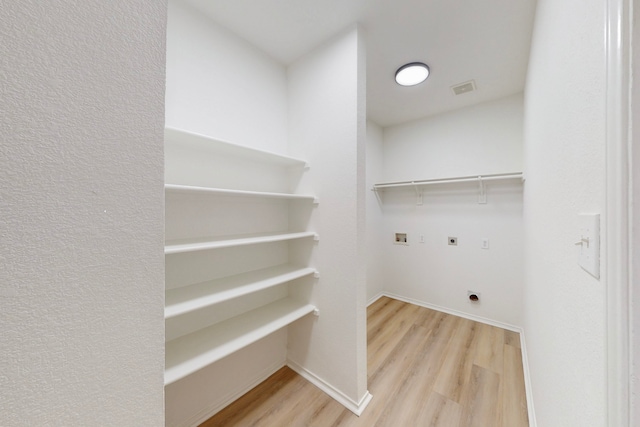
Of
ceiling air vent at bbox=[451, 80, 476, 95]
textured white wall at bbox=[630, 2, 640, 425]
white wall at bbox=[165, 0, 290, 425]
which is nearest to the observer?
textured white wall at bbox=[630, 2, 640, 425]

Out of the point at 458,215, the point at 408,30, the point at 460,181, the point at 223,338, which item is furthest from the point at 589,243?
the point at 458,215

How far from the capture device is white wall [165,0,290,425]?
1.29m

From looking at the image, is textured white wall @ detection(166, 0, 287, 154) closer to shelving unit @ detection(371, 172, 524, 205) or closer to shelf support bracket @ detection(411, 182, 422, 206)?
shelving unit @ detection(371, 172, 524, 205)

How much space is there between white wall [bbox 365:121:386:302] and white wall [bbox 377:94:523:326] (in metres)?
0.10

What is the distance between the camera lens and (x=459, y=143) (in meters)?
2.63

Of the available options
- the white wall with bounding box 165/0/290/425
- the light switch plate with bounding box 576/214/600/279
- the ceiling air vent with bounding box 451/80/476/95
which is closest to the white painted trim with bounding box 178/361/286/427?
the white wall with bounding box 165/0/290/425

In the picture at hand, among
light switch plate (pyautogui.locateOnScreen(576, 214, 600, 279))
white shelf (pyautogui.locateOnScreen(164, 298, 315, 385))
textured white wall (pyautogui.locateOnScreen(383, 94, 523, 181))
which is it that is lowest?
white shelf (pyautogui.locateOnScreen(164, 298, 315, 385))

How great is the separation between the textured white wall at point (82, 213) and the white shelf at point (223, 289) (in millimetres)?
429

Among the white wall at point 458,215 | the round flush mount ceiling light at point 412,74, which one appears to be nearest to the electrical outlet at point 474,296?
the white wall at point 458,215

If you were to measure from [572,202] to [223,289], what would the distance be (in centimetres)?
154

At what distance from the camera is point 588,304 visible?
492 mm

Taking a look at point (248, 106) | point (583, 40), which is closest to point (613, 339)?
point (583, 40)

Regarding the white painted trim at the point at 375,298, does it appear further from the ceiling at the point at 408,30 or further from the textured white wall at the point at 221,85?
the ceiling at the point at 408,30

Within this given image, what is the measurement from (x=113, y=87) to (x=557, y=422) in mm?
1726
